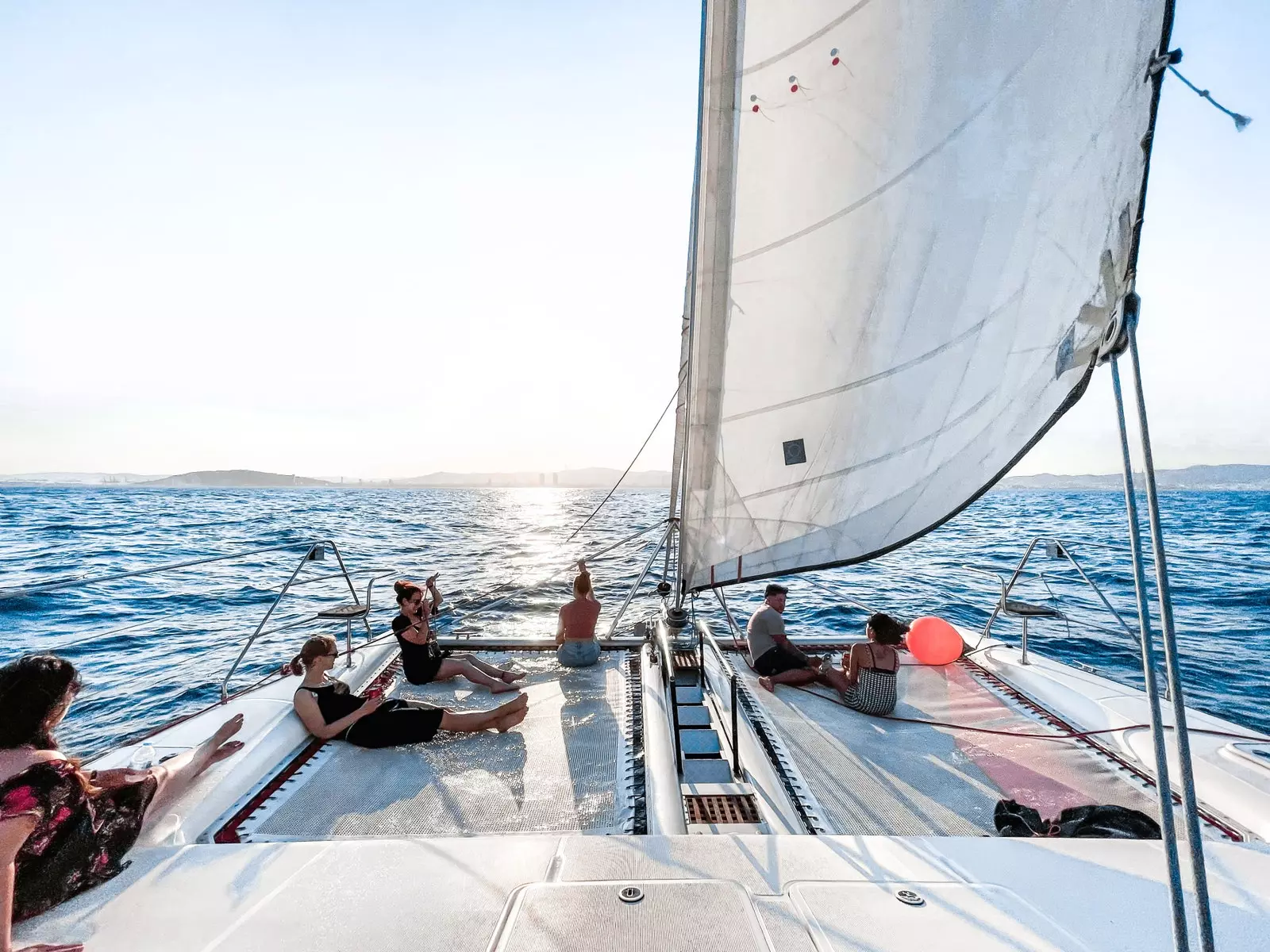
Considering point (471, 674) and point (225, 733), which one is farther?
point (471, 674)

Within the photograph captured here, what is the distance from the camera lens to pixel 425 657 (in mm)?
4859

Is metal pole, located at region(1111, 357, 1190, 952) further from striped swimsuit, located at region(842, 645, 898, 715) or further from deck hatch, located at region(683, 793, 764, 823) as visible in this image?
striped swimsuit, located at region(842, 645, 898, 715)

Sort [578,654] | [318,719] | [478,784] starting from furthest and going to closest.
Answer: [578,654] < [318,719] < [478,784]

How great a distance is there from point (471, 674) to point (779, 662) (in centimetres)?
249

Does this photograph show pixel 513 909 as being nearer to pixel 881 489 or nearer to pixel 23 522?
pixel 881 489

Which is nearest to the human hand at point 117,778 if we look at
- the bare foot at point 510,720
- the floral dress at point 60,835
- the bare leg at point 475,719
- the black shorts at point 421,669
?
the floral dress at point 60,835

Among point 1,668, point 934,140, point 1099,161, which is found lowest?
point 1,668

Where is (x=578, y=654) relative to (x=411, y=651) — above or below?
below

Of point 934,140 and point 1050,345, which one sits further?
point 934,140

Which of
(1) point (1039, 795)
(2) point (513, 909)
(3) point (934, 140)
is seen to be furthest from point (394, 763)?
(3) point (934, 140)

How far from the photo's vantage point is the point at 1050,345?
188cm

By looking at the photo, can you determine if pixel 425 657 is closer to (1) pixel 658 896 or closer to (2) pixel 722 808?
(2) pixel 722 808

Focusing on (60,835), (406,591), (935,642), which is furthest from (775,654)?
(60,835)

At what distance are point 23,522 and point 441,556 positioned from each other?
20.1 m
